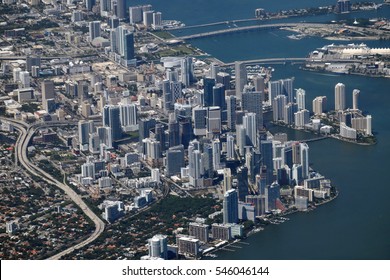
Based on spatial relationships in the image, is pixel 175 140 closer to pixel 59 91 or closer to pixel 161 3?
pixel 59 91

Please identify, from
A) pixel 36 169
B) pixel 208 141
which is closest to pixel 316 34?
pixel 208 141

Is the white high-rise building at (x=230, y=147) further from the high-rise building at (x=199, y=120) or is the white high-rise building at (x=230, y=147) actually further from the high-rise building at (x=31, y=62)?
the high-rise building at (x=31, y=62)

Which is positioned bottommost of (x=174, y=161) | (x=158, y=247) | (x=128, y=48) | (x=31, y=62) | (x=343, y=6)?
(x=158, y=247)

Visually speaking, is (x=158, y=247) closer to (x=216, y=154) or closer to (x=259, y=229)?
(x=259, y=229)

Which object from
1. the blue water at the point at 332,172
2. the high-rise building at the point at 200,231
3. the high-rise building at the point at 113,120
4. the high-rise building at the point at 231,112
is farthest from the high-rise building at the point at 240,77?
the high-rise building at the point at 200,231

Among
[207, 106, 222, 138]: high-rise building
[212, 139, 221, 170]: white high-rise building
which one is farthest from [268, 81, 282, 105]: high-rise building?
[212, 139, 221, 170]: white high-rise building

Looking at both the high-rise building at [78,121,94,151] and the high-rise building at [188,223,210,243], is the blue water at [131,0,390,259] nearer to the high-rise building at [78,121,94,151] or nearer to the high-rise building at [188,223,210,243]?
the high-rise building at [188,223,210,243]

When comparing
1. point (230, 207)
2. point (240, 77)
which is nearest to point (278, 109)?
point (240, 77)
